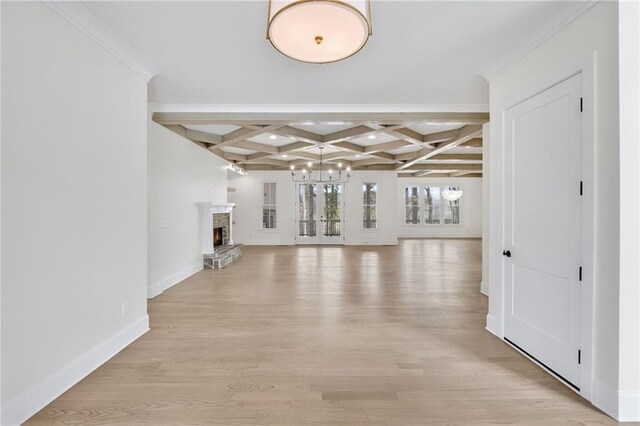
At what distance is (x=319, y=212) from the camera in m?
10.4

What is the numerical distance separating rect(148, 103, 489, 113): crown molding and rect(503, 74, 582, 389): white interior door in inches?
52.5

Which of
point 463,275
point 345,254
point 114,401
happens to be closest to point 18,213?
point 114,401

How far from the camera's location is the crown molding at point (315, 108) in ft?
13.1

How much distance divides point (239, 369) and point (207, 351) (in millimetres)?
488

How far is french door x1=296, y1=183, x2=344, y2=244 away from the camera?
33.9 feet

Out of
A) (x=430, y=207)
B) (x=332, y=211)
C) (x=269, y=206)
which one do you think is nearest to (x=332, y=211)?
(x=332, y=211)

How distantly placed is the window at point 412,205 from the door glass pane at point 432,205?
352 mm

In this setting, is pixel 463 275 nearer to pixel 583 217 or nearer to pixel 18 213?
pixel 583 217

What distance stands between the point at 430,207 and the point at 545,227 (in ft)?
34.7

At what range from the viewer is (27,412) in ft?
5.84

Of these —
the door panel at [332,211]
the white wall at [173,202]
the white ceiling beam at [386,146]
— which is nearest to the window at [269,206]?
the door panel at [332,211]

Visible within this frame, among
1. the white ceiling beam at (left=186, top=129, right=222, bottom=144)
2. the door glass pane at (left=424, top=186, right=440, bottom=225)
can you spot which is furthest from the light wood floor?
the door glass pane at (left=424, top=186, right=440, bottom=225)
